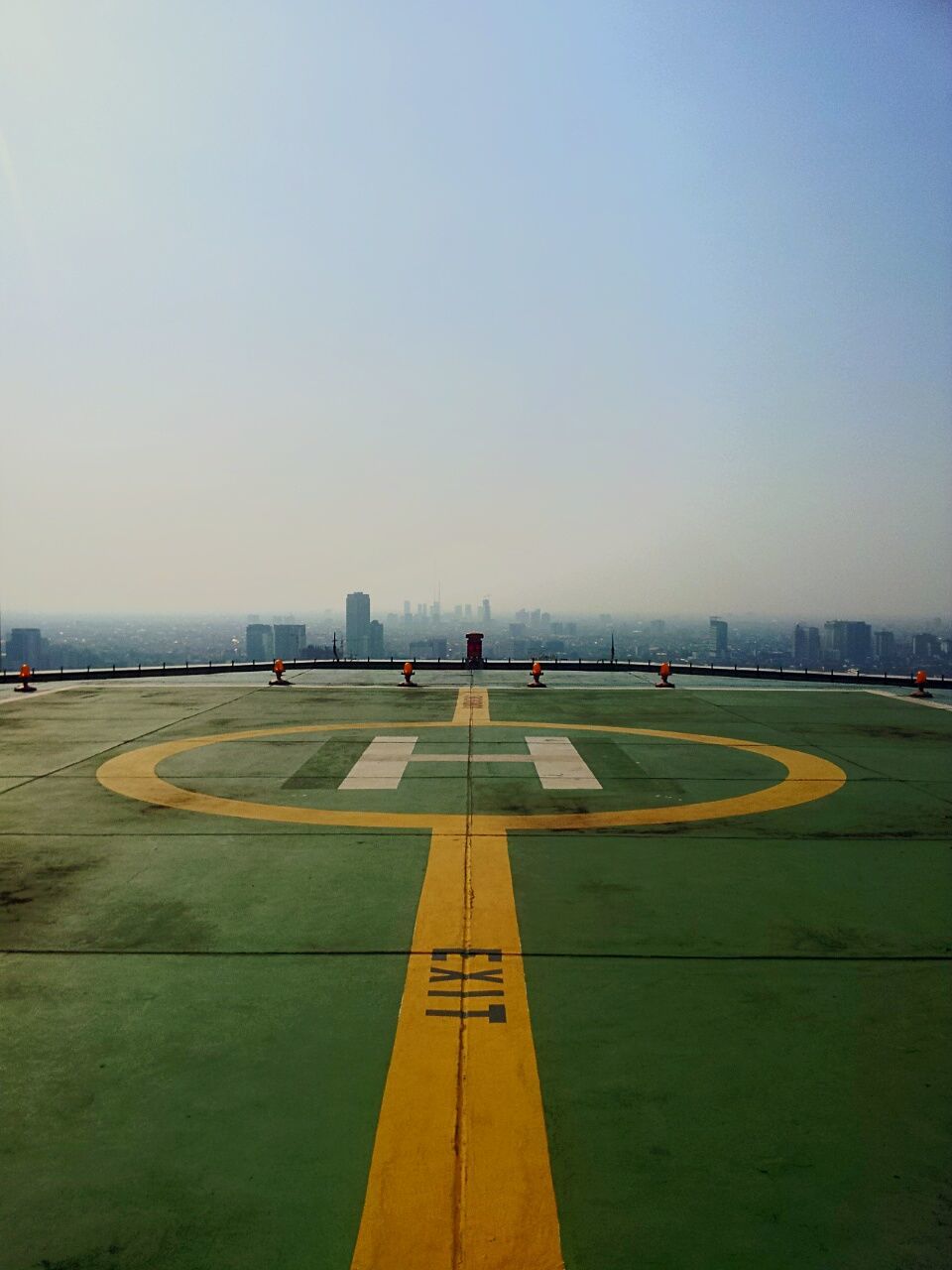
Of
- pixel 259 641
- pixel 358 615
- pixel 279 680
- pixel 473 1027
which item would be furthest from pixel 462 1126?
pixel 358 615

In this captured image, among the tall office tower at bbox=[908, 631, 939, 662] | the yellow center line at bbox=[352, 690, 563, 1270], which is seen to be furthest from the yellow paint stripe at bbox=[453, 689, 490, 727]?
the tall office tower at bbox=[908, 631, 939, 662]

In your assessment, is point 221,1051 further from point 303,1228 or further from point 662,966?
point 662,966

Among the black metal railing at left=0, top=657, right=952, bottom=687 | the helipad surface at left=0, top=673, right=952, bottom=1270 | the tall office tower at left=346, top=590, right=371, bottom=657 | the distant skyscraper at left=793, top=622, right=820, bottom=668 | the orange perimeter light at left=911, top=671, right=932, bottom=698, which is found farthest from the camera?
the tall office tower at left=346, top=590, right=371, bottom=657

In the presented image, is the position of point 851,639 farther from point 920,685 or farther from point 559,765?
point 559,765

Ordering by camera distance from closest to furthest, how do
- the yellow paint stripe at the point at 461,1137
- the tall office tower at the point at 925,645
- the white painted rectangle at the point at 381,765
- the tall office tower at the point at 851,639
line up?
the yellow paint stripe at the point at 461,1137 < the white painted rectangle at the point at 381,765 < the tall office tower at the point at 925,645 < the tall office tower at the point at 851,639

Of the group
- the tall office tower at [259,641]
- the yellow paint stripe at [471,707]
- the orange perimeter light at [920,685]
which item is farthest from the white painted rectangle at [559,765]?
the tall office tower at [259,641]

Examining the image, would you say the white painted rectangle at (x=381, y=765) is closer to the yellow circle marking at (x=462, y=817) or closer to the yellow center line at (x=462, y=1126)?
the yellow circle marking at (x=462, y=817)

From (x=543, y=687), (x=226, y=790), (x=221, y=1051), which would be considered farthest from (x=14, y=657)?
(x=221, y=1051)

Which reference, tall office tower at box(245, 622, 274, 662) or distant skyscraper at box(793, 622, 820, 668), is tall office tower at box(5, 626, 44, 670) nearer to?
tall office tower at box(245, 622, 274, 662)
